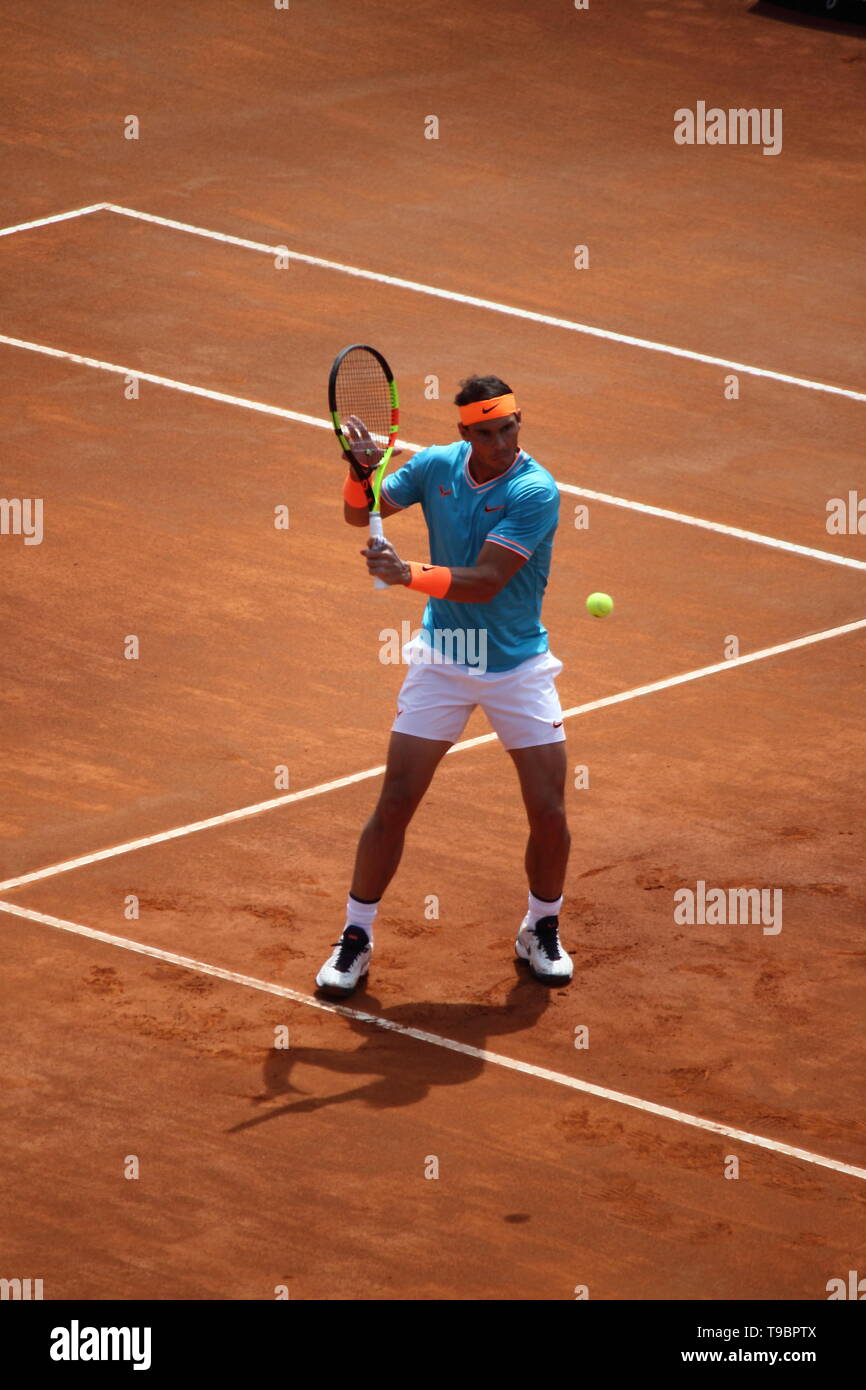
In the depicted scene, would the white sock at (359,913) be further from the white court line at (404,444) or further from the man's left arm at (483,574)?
the white court line at (404,444)

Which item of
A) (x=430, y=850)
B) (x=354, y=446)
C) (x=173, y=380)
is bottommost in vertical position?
→ (x=430, y=850)

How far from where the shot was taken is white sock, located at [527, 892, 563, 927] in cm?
955

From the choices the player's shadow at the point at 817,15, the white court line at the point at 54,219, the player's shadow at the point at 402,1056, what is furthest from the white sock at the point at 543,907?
the player's shadow at the point at 817,15

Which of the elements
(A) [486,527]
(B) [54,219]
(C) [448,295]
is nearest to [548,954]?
(A) [486,527]

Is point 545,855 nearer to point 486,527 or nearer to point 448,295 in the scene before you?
point 486,527

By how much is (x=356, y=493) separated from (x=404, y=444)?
6.73 meters

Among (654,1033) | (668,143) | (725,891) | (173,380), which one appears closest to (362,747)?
(725,891)

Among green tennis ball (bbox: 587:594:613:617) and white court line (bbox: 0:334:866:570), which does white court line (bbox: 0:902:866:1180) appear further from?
white court line (bbox: 0:334:866:570)

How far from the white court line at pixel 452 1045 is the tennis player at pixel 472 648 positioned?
19 centimetres

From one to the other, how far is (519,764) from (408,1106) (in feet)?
5.07

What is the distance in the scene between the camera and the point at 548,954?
378 inches

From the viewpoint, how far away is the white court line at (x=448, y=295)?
17.6 metres

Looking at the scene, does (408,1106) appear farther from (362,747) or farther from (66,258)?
(66,258)

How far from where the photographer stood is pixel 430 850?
35.5 ft
